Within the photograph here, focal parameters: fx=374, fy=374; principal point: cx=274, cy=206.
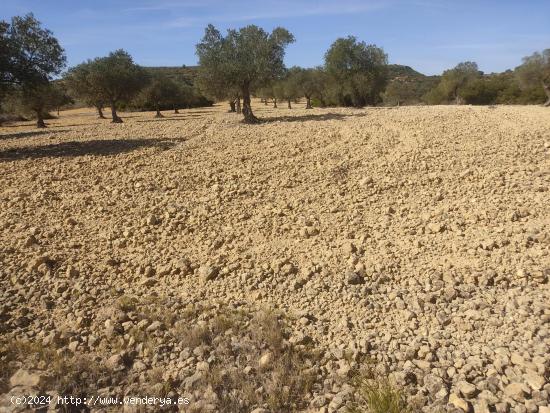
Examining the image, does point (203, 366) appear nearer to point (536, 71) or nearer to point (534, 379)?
point (534, 379)

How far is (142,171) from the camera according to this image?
26.2 ft

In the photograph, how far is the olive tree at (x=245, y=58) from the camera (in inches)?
643

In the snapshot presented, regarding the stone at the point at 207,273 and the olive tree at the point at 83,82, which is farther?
the olive tree at the point at 83,82

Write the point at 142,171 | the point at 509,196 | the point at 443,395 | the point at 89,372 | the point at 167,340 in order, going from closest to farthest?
1. the point at 443,395
2. the point at 89,372
3. the point at 167,340
4. the point at 509,196
5. the point at 142,171

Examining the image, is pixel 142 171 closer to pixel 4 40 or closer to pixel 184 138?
pixel 184 138

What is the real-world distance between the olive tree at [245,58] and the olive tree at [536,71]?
48.6 ft

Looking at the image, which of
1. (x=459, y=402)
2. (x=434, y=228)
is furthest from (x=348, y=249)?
(x=459, y=402)

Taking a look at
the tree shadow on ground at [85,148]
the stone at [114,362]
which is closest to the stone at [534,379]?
the stone at [114,362]

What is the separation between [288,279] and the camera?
4480 millimetres

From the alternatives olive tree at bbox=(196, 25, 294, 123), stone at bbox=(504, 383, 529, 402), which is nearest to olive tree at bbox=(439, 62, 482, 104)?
olive tree at bbox=(196, 25, 294, 123)

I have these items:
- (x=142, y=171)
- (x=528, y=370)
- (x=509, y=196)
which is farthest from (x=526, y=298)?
(x=142, y=171)

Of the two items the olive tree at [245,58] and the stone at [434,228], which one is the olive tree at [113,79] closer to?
the olive tree at [245,58]

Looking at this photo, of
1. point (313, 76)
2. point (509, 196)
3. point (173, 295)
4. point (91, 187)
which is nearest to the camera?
point (173, 295)

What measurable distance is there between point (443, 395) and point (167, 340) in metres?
2.53
